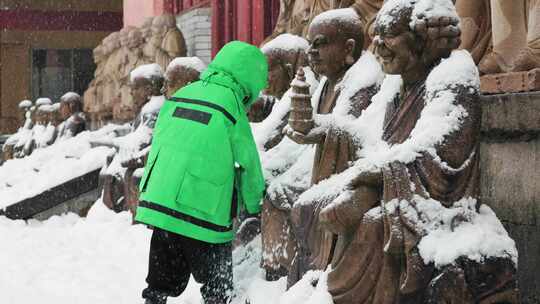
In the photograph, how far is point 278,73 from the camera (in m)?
6.26


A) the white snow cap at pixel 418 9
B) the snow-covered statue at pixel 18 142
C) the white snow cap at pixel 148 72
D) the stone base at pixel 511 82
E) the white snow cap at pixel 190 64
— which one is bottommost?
the snow-covered statue at pixel 18 142

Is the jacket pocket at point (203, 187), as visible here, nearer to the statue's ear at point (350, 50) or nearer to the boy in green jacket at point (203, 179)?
the boy in green jacket at point (203, 179)

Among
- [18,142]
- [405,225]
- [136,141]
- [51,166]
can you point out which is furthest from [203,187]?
[18,142]

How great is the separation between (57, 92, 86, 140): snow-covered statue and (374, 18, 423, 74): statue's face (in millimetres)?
11006

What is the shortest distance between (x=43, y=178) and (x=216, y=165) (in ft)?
23.6

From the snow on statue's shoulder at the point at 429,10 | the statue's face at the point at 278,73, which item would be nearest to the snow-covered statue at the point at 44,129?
the statue's face at the point at 278,73

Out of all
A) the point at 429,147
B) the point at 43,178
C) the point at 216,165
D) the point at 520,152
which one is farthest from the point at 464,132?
the point at 43,178

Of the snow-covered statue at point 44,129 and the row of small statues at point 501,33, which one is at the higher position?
the row of small statues at point 501,33

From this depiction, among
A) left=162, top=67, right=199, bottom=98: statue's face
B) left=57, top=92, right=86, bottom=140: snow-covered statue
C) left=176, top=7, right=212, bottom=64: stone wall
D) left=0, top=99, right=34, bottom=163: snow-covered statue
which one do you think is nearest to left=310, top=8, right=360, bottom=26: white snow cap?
left=162, top=67, right=199, bottom=98: statue's face

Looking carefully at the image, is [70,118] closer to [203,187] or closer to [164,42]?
[164,42]

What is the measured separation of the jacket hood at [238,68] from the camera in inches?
206

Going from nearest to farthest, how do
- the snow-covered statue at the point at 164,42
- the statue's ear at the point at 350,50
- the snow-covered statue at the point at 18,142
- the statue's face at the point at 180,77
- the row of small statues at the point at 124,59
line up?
1. the statue's ear at the point at 350,50
2. the statue's face at the point at 180,77
3. the snow-covered statue at the point at 164,42
4. the row of small statues at the point at 124,59
5. the snow-covered statue at the point at 18,142

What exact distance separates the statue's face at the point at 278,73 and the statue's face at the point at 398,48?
2.25m

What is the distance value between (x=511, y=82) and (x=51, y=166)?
9354 mm
